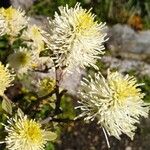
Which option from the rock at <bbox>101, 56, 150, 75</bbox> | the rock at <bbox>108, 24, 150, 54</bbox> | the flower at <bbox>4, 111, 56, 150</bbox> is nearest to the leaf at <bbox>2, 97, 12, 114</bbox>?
the flower at <bbox>4, 111, 56, 150</bbox>

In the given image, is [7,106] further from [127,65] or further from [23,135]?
[127,65]

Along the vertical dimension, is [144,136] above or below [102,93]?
above

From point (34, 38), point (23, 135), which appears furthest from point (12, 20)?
point (23, 135)

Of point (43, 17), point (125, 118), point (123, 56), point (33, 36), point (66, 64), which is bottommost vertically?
point (125, 118)

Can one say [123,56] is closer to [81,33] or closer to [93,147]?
[93,147]

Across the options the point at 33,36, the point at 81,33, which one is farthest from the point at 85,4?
the point at 81,33

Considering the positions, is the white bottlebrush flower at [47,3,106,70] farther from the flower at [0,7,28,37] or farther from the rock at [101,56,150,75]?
the rock at [101,56,150,75]
